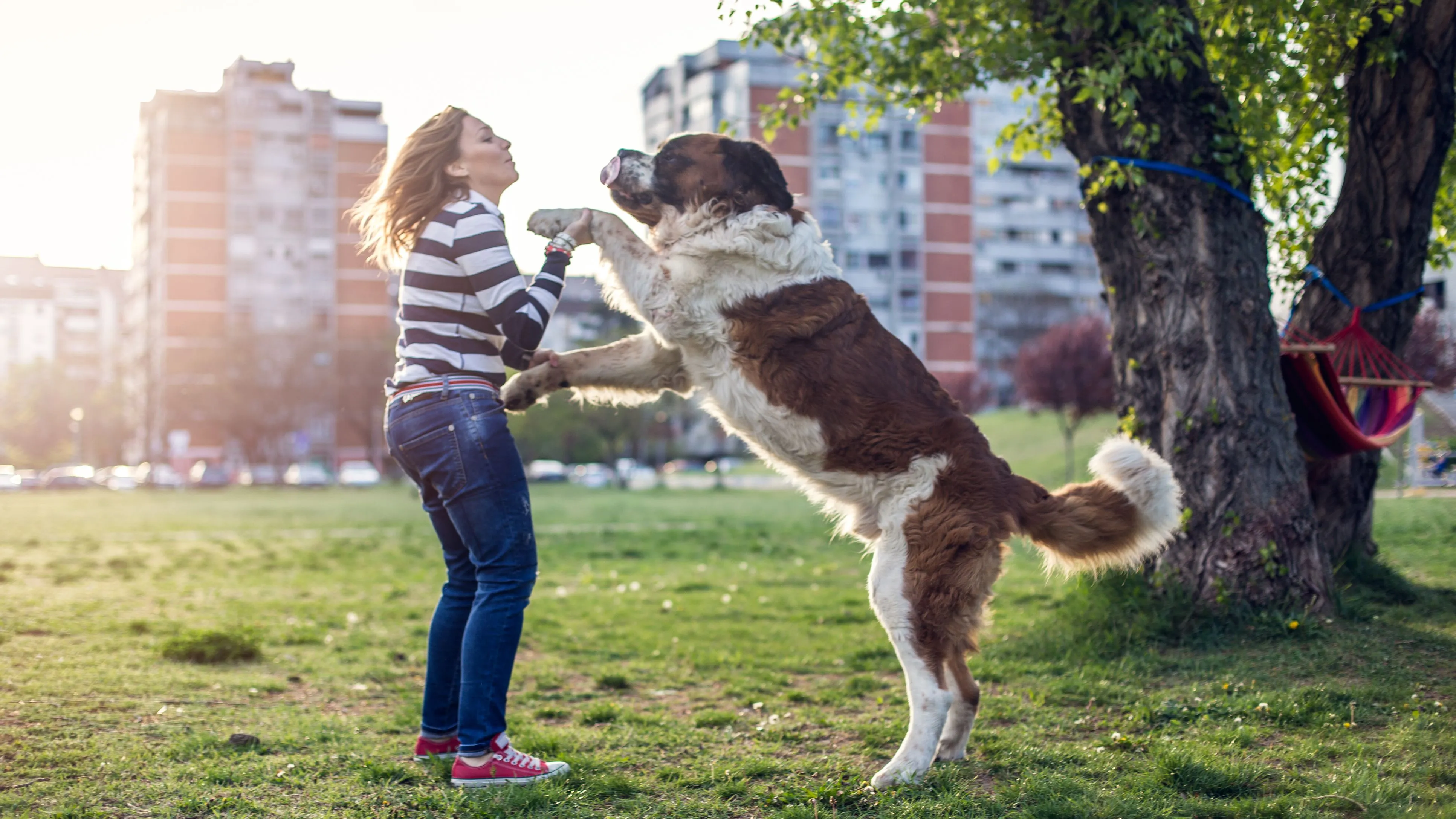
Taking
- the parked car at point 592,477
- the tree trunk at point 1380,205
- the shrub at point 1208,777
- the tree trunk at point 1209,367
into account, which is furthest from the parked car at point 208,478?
the shrub at point 1208,777

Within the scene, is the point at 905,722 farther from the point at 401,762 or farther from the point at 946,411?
the point at 401,762

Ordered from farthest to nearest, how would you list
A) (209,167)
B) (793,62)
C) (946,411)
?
(209,167), (793,62), (946,411)

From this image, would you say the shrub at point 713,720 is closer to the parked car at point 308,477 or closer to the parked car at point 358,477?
the parked car at point 358,477

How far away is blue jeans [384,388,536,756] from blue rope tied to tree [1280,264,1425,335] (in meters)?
4.93

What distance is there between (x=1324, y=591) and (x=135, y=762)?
5.37 m

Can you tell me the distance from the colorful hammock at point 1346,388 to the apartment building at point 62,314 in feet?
348

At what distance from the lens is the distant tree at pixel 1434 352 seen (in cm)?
1938

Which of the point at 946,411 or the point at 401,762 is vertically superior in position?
the point at 946,411

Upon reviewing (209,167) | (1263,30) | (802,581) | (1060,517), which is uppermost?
Result: (209,167)

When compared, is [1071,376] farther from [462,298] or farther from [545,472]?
[545,472]

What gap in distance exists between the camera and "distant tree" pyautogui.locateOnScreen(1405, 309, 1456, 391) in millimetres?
19375

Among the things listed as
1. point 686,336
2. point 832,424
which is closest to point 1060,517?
point 832,424

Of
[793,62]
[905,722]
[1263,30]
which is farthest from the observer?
[793,62]

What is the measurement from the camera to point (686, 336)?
4023 mm
